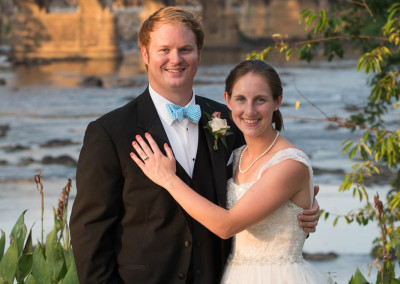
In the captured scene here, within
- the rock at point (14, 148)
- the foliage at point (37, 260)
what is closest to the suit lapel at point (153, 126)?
the foliage at point (37, 260)

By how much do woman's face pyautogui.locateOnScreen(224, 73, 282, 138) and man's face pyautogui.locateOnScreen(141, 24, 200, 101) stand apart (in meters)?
0.18

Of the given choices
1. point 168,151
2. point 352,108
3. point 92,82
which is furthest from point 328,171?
point 92,82

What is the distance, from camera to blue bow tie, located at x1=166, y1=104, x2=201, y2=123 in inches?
113

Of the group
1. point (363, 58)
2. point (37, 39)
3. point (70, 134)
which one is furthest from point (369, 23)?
point (37, 39)

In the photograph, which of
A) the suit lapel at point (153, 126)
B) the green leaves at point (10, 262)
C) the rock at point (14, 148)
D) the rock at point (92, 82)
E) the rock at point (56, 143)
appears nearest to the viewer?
the suit lapel at point (153, 126)

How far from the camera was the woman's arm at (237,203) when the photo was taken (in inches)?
107

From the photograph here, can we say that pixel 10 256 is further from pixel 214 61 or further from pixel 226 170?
pixel 214 61

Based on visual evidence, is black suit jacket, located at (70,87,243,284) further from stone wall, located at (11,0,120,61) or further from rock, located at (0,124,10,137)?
stone wall, located at (11,0,120,61)

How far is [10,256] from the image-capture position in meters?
3.41

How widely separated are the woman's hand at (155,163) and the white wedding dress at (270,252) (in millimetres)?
291

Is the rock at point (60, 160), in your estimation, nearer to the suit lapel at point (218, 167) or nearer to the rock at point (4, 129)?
the rock at point (4, 129)

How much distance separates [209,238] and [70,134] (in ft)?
41.7

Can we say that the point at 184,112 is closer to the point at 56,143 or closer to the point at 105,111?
the point at 56,143

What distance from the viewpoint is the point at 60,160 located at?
12.6m
